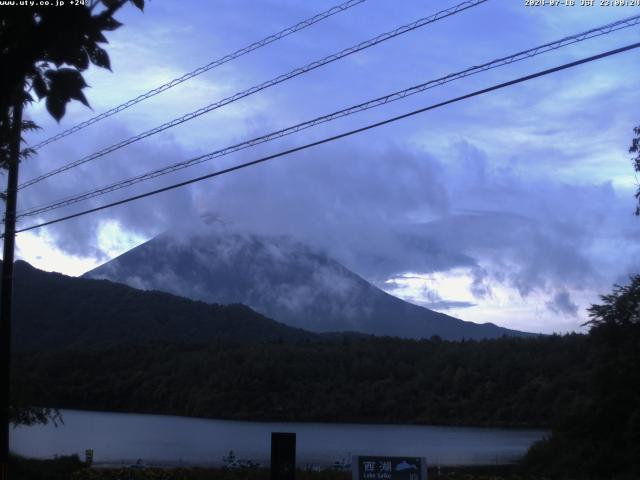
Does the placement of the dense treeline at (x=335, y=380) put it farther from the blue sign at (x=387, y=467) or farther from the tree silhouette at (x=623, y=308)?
the blue sign at (x=387, y=467)

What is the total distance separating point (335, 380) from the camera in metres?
86.6

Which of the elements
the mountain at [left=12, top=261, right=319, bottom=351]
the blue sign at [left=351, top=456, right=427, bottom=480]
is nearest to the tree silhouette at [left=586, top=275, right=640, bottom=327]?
the blue sign at [left=351, top=456, right=427, bottom=480]

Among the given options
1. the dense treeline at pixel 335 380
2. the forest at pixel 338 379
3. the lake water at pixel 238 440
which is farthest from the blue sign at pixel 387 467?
the dense treeline at pixel 335 380

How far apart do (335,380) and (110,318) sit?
37849 millimetres

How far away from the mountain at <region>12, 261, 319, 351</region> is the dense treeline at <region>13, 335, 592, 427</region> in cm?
709

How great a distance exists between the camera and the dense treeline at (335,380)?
73438 millimetres

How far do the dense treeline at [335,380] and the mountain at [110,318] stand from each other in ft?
23.3

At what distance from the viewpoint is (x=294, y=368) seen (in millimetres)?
87000

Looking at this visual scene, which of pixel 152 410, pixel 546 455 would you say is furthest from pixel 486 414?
pixel 546 455

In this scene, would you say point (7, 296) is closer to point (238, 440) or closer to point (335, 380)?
point (238, 440)

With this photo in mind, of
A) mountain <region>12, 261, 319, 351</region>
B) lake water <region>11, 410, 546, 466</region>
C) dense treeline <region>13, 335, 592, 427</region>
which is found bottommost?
lake water <region>11, 410, 546, 466</region>

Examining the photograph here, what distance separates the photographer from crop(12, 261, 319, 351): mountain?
89.1 meters

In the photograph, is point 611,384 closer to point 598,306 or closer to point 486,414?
point 598,306

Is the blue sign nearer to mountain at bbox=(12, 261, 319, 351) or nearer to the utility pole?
the utility pole
